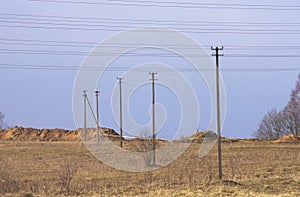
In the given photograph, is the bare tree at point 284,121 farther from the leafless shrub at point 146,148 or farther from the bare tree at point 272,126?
the leafless shrub at point 146,148

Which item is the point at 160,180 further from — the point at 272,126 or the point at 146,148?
the point at 272,126

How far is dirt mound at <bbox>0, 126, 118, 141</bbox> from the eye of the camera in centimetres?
9269

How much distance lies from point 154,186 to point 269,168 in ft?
35.5

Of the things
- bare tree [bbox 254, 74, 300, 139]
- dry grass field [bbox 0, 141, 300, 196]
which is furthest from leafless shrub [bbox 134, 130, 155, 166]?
bare tree [bbox 254, 74, 300, 139]

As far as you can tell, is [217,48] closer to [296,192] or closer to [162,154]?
[296,192]

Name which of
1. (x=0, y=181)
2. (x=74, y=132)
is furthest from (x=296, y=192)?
(x=74, y=132)

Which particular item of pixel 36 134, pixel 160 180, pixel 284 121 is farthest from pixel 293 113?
pixel 160 180

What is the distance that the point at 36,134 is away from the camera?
96.3m

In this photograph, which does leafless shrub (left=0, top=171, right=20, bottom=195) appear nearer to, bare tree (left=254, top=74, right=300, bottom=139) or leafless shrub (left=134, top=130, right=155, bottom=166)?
leafless shrub (left=134, top=130, right=155, bottom=166)

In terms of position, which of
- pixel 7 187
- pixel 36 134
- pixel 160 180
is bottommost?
pixel 7 187

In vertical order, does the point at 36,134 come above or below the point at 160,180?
above

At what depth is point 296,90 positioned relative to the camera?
255 ft

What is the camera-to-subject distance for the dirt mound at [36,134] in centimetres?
9269

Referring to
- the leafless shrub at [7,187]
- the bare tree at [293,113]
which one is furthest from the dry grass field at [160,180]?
the bare tree at [293,113]
